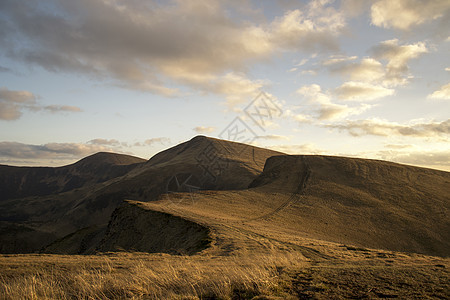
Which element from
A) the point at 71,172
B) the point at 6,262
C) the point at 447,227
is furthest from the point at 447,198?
the point at 71,172

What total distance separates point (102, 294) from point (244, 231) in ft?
38.2

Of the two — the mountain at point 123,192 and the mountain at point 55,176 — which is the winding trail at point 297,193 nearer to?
the mountain at point 123,192

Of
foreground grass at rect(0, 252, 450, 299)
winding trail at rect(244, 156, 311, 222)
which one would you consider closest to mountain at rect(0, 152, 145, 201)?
winding trail at rect(244, 156, 311, 222)

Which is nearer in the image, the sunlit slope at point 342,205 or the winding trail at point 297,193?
the sunlit slope at point 342,205

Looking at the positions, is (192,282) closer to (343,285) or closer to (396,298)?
(343,285)

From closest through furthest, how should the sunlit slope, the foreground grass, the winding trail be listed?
the foreground grass, the sunlit slope, the winding trail

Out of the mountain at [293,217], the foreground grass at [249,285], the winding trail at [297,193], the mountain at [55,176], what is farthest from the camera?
the mountain at [55,176]

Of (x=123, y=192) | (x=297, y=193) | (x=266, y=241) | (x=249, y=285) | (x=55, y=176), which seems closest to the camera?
(x=249, y=285)

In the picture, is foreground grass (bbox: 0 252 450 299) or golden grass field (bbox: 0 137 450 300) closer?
foreground grass (bbox: 0 252 450 299)

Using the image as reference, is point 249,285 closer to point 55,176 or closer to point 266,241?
point 266,241

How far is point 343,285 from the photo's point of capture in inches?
229

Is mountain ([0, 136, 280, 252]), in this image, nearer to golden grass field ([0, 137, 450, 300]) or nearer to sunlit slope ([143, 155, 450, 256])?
golden grass field ([0, 137, 450, 300])

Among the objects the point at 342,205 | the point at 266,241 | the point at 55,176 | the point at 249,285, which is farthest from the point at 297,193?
the point at 55,176

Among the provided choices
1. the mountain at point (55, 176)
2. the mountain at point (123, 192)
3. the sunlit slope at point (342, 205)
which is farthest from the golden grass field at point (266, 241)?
the mountain at point (55, 176)
